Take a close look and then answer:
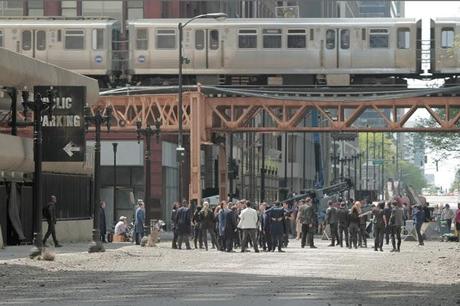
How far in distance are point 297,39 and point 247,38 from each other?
2.31 meters

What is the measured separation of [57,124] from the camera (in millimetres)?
38406

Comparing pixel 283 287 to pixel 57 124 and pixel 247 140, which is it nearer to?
pixel 57 124

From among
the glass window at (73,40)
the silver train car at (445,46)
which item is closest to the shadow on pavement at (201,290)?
the silver train car at (445,46)

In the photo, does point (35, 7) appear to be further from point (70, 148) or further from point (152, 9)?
point (70, 148)

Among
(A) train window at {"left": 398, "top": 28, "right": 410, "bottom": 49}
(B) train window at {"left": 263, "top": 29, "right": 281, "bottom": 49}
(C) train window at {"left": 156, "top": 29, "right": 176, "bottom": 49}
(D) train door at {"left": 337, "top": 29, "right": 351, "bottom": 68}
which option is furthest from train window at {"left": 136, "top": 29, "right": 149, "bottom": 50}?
(A) train window at {"left": 398, "top": 28, "right": 410, "bottom": 49}

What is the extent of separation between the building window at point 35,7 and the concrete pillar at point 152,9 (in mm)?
6405

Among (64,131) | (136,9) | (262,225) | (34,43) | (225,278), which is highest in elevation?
(136,9)

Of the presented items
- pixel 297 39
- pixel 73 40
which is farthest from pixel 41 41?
pixel 297 39

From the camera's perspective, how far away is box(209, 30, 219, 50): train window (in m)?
58.4

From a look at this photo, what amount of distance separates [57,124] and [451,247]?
16.3 m

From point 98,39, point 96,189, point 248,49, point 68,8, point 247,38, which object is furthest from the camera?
point 68,8

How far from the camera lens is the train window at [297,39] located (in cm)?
5825

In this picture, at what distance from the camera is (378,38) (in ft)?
189

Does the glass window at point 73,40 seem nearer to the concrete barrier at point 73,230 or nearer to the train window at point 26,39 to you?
the train window at point 26,39
